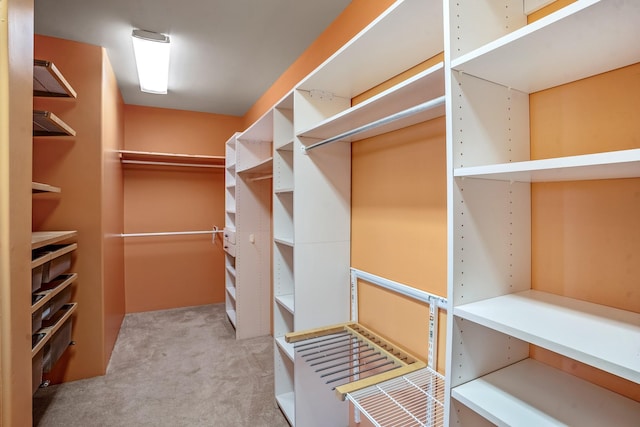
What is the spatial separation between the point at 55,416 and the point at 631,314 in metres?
3.22

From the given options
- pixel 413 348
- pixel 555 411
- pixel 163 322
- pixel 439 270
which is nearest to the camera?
pixel 555 411

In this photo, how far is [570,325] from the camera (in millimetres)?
788

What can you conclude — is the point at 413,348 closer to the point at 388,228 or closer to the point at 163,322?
the point at 388,228

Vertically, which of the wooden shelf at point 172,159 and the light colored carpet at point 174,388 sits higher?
the wooden shelf at point 172,159

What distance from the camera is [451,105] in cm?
91

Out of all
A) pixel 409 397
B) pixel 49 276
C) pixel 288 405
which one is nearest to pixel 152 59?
pixel 49 276

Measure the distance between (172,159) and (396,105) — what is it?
3.75 metres

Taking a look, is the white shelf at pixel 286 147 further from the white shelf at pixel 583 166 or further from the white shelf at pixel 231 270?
the white shelf at pixel 231 270

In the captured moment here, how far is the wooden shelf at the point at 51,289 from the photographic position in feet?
5.78

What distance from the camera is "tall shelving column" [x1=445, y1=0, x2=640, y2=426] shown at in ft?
2.41

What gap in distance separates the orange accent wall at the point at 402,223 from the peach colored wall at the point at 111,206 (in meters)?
2.31

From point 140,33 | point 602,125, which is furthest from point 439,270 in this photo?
point 140,33

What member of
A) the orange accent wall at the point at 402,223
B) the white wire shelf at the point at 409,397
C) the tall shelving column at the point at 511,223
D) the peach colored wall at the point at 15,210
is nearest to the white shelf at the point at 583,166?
the tall shelving column at the point at 511,223

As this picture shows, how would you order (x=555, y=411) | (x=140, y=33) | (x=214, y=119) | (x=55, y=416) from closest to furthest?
(x=555, y=411) < (x=55, y=416) < (x=140, y=33) < (x=214, y=119)
